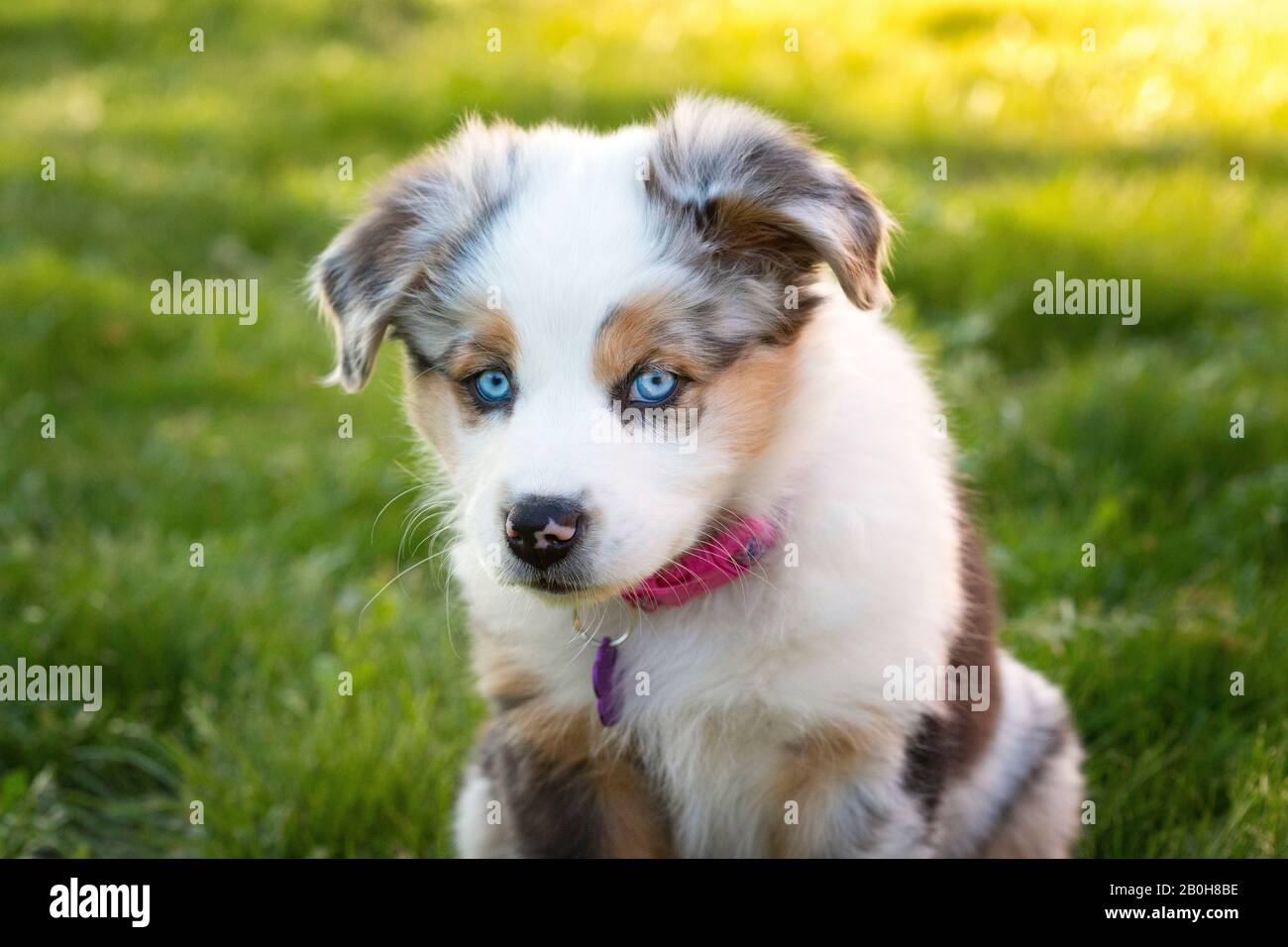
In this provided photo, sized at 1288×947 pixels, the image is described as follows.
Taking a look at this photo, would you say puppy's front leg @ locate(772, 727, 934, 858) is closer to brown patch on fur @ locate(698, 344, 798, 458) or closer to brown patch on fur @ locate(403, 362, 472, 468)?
brown patch on fur @ locate(698, 344, 798, 458)

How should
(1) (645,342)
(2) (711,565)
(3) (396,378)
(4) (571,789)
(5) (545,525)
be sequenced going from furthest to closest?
(3) (396,378) → (4) (571,789) → (2) (711,565) → (1) (645,342) → (5) (545,525)

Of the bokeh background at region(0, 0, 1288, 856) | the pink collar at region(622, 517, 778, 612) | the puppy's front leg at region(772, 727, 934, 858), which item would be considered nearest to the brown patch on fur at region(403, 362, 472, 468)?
the bokeh background at region(0, 0, 1288, 856)

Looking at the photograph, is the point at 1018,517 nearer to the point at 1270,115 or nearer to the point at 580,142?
the point at 580,142

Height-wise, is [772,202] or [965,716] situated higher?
[772,202]

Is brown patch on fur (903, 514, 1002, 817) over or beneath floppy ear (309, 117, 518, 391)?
beneath

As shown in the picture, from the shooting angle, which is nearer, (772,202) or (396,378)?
(772,202)

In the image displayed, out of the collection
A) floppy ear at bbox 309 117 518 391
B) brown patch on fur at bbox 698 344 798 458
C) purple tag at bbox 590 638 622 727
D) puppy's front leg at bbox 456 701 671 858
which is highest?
floppy ear at bbox 309 117 518 391

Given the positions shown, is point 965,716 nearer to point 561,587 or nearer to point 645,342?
point 561,587

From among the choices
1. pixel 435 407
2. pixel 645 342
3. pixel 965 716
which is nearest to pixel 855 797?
pixel 965 716
